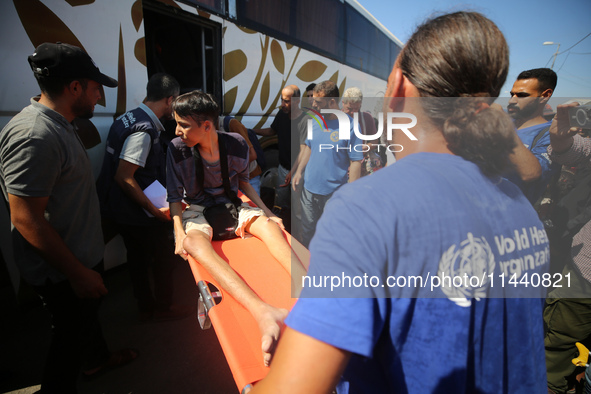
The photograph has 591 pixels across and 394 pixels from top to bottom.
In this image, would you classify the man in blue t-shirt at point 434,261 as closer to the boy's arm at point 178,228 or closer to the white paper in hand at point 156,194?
the boy's arm at point 178,228

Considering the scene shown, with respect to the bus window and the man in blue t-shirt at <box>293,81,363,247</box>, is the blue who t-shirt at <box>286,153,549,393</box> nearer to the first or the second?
the man in blue t-shirt at <box>293,81,363,247</box>

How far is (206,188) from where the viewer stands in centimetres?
255

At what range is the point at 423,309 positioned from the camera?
602mm

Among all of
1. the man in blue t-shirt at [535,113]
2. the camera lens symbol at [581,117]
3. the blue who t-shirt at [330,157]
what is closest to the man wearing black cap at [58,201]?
the blue who t-shirt at [330,157]

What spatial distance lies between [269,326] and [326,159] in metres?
1.94

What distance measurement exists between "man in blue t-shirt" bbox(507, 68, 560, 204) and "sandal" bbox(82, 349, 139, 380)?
2.89 m

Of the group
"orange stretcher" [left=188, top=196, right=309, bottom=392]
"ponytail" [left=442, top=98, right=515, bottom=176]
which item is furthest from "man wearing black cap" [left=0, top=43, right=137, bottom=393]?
"ponytail" [left=442, top=98, right=515, bottom=176]

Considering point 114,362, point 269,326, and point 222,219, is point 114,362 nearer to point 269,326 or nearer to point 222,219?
point 222,219

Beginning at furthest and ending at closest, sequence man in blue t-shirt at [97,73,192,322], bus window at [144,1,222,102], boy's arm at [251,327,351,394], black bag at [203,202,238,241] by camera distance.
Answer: bus window at [144,1,222,102]
black bag at [203,202,238,241]
man in blue t-shirt at [97,73,192,322]
boy's arm at [251,327,351,394]

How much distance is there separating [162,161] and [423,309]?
2.31 meters

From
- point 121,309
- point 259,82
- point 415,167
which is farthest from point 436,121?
point 259,82

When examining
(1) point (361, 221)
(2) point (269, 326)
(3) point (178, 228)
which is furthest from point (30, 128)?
(1) point (361, 221)

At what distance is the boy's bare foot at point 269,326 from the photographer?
1259 millimetres

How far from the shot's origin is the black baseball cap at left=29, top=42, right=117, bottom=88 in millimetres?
1485
